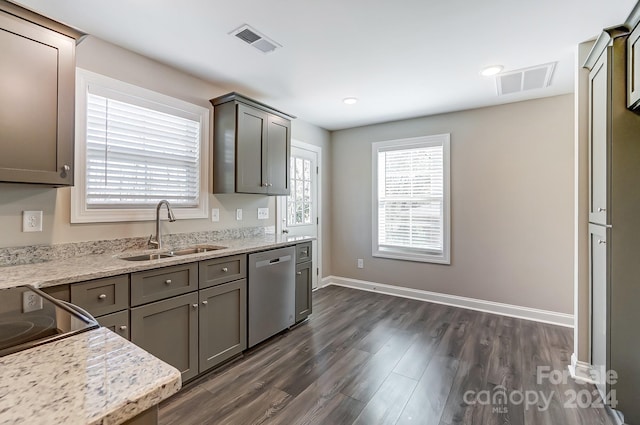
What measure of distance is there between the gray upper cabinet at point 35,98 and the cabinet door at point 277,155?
168 cm

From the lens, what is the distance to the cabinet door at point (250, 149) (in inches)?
112

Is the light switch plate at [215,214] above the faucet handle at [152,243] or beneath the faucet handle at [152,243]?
above

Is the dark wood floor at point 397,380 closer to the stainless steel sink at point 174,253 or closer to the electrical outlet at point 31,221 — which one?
the stainless steel sink at point 174,253

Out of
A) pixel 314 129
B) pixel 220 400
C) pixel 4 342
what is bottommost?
pixel 220 400

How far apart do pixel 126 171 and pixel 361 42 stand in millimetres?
2054

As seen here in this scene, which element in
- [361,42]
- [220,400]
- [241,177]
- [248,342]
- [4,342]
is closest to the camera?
[4,342]

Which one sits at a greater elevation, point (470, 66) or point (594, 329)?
point (470, 66)

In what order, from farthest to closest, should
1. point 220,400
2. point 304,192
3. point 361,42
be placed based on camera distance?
point 304,192 → point 361,42 → point 220,400

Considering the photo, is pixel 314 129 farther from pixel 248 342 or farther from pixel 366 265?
pixel 248 342

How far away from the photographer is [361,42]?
7.49ft

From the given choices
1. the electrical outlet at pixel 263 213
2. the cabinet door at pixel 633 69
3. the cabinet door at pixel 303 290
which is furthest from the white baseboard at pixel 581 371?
the electrical outlet at pixel 263 213

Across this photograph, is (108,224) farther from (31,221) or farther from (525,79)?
(525,79)

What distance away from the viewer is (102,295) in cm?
169

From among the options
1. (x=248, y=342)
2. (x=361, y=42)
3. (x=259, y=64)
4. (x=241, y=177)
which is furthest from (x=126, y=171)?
(x=361, y=42)
